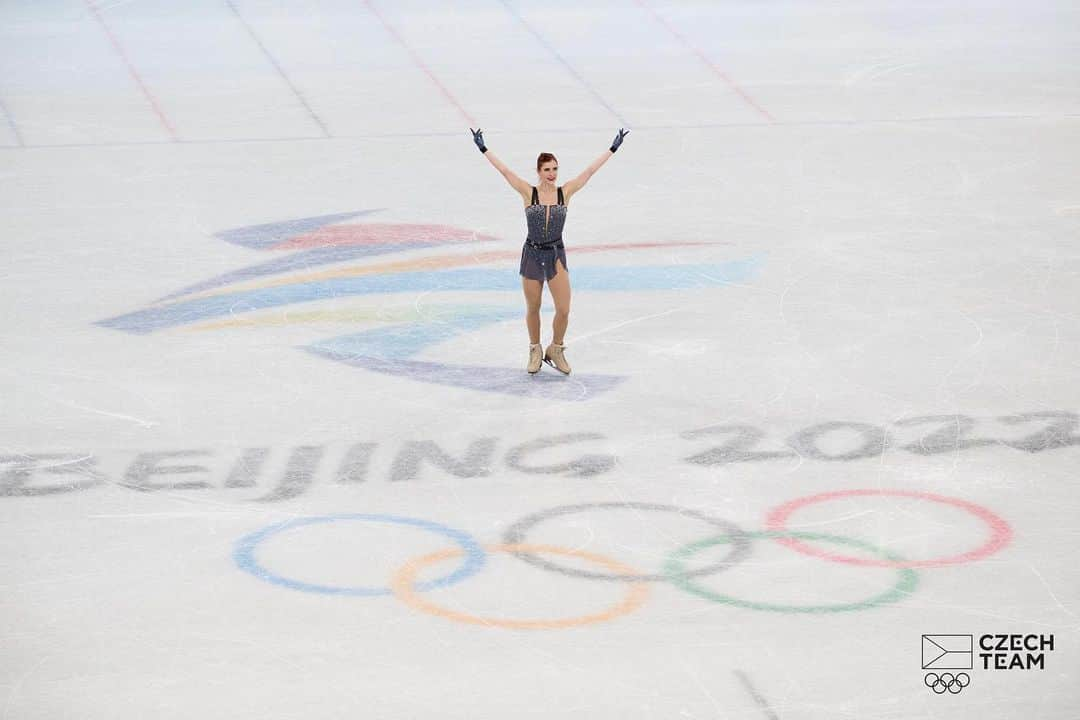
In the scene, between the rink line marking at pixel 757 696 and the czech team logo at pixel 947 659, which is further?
the czech team logo at pixel 947 659

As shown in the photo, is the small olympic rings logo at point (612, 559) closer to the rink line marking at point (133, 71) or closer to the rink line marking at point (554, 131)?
the rink line marking at point (554, 131)

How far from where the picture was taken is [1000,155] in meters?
19.2

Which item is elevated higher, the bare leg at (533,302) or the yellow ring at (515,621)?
the bare leg at (533,302)

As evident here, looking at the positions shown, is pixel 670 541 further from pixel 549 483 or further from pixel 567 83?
pixel 567 83

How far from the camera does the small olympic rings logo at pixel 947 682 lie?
8086mm

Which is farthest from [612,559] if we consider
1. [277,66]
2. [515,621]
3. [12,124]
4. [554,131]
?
[277,66]

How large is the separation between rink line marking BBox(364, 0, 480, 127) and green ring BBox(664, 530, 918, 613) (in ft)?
37.7

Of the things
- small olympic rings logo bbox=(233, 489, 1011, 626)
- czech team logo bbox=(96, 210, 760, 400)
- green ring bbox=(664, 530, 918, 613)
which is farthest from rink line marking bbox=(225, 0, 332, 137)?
green ring bbox=(664, 530, 918, 613)

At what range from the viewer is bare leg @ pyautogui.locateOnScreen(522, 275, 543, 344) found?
41.2 ft

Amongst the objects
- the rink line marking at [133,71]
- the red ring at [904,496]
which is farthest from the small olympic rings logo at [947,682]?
the rink line marking at [133,71]

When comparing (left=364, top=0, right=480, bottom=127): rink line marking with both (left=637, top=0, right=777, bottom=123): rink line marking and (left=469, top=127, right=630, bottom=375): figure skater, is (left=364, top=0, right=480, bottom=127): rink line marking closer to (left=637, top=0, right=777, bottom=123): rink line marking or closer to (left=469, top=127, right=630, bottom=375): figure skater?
(left=637, top=0, right=777, bottom=123): rink line marking

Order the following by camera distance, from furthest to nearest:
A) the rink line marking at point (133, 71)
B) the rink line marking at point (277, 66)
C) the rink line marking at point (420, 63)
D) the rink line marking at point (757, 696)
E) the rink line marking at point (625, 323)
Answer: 1. the rink line marking at point (420, 63)
2. the rink line marking at point (277, 66)
3. the rink line marking at point (133, 71)
4. the rink line marking at point (625, 323)
5. the rink line marking at point (757, 696)

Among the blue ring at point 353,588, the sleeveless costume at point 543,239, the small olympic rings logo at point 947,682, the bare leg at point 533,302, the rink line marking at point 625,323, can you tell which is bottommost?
the blue ring at point 353,588

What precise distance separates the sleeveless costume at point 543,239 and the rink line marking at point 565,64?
27.8 feet
